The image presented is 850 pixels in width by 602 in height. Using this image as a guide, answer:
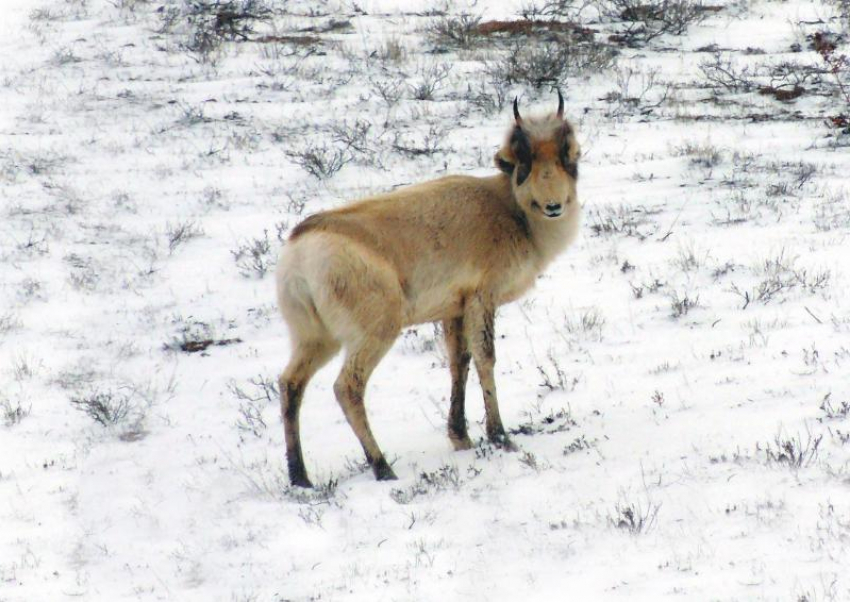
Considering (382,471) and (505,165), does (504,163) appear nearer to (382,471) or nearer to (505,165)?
(505,165)

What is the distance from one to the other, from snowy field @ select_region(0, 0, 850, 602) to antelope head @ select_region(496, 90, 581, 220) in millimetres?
1429

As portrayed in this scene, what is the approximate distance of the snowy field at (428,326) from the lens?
5.72 m

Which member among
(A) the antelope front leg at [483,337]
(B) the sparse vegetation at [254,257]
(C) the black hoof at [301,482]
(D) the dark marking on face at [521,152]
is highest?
(D) the dark marking on face at [521,152]

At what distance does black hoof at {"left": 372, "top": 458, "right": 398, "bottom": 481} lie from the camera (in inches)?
269

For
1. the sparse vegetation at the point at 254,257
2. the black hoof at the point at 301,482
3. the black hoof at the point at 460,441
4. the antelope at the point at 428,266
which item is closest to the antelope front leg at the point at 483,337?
the antelope at the point at 428,266

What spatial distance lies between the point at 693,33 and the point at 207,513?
12.6 m

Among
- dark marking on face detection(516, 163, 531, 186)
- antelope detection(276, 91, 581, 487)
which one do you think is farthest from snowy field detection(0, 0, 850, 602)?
dark marking on face detection(516, 163, 531, 186)

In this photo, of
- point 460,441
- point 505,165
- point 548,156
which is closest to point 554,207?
point 548,156

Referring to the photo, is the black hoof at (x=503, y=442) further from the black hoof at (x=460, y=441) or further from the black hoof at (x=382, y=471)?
the black hoof at (x=382, y=471)

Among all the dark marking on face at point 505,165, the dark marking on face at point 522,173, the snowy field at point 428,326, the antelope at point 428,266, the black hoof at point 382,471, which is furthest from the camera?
the dark marking on face at point 505,165

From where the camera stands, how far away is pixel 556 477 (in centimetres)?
639

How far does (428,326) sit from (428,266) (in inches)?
94.0

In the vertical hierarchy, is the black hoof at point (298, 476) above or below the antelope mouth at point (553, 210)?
below

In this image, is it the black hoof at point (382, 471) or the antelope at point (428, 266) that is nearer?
the antelope at point (428, 266)
